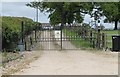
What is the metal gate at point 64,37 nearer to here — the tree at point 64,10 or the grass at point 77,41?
the grass at point 77,41

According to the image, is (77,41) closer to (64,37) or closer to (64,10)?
(64,37)

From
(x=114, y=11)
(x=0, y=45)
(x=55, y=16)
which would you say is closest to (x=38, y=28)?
(x=0, y=45)

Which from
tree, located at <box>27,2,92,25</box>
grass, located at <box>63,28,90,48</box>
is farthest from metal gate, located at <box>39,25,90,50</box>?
tree, located at <box>27,2,92,25</box>

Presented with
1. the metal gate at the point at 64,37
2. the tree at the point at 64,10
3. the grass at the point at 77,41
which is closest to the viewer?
the metal gate at the point at 64,37

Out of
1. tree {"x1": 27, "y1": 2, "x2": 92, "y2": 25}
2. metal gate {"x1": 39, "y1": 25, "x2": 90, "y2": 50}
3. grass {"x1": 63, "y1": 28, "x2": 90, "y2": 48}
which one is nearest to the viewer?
metal gate {"x1": 39, "y1": 25, "x2": 90, "y2": 50}

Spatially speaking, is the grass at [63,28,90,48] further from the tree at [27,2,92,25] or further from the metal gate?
the tree at [27,2,92,25]

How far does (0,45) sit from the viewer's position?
18.3m

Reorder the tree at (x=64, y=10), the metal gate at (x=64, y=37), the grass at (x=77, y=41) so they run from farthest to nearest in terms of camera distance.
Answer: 1. the tree at (x=64, y=10)
2. the grass at (x=77, y=41)
3. the metal gate at (x=64, y=37)

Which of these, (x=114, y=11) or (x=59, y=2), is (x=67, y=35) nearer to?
(x=59, y=2)

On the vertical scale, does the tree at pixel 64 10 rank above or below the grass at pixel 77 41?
above

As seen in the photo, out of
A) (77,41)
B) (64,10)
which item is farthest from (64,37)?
(64,10)

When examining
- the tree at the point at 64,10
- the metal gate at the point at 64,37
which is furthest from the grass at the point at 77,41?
the tree at the point at 64,10

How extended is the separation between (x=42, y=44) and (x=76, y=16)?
592 inches

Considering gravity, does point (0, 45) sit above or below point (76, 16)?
below
